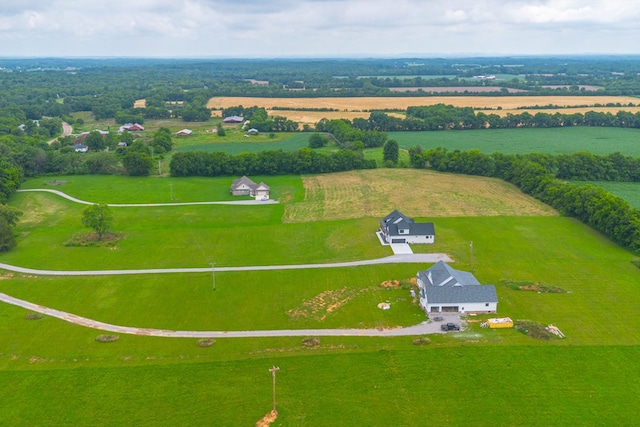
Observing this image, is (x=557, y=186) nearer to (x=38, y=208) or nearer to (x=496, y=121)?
(x=496, y=121)

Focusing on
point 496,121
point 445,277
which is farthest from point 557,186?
point 496,121

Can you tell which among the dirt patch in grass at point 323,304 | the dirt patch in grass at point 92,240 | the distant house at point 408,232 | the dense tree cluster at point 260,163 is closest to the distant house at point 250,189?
the dense tree cluster at point 260,163

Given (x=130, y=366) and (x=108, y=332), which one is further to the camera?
(x=108, y=332)

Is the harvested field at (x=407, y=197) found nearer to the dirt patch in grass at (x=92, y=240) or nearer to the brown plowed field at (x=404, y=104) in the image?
the dirt patch in grass at (x=92, y=240)

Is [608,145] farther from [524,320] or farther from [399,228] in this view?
[524,320]

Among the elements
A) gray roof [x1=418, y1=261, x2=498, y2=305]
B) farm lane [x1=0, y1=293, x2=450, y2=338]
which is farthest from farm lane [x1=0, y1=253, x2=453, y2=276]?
farm lane [x1=0, y1=293, x2=450, y2=338]

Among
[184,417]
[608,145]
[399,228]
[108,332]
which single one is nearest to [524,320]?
[399,228]

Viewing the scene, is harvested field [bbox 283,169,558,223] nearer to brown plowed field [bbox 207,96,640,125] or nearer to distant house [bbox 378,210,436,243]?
distant house [bbox 378,210,436,243]
